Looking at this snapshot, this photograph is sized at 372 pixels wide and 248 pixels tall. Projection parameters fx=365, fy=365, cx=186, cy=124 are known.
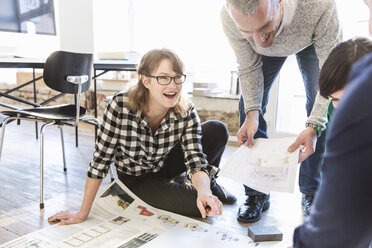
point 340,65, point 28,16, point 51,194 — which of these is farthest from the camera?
point 28,16

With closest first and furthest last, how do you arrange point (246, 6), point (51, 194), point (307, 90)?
point (246, 6)
point (307, 90)
point (51, 194)

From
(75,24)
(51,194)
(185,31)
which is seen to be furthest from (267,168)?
(75,24)

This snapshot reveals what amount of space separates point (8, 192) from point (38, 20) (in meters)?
1.74

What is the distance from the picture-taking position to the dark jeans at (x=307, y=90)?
4.58ft

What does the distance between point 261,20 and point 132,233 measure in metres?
0.78

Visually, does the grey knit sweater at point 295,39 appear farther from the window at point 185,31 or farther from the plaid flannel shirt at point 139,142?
the window at point 185,31

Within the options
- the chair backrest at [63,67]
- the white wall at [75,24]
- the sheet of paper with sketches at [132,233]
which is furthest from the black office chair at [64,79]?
the white wall at [75,24]

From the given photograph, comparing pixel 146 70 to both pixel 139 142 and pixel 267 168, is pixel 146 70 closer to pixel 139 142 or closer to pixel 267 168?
pixel 139 142

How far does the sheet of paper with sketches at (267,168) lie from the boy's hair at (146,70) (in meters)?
0.39

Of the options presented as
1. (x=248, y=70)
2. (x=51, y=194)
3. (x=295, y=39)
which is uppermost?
(x=295, y=39)

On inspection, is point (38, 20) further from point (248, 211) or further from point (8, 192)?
point (248, 211)

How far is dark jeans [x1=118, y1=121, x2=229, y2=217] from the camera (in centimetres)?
143

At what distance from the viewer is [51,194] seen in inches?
68.6

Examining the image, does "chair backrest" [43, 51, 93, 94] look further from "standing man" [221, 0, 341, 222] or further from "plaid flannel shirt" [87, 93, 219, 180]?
"standing man" [221, 0, 341, 222]
